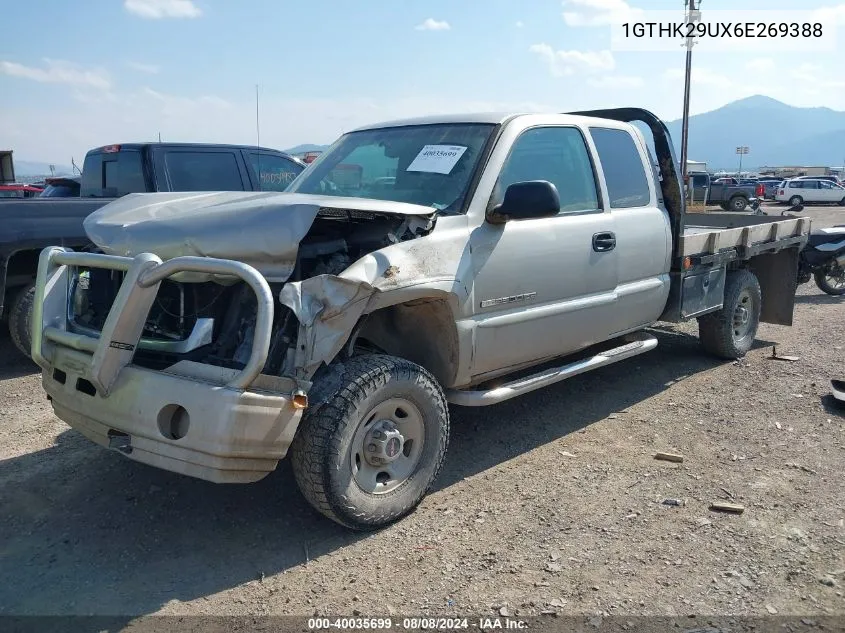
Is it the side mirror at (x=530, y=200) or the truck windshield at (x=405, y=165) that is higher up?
the truck windshield at (x=405, y=165)

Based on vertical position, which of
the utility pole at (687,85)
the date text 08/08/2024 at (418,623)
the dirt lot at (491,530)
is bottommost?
the date text 08/08/2024 at (418,623)

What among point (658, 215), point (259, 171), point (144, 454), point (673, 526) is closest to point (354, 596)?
point (144, 454)

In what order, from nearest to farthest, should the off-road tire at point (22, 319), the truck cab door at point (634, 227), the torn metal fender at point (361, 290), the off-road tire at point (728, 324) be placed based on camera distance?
the torn metal fender at point (361, 290)
the truck cab door at point (634, 227)
the off-road tire at point (22, 319)
the off-road tire at point (728, 324)

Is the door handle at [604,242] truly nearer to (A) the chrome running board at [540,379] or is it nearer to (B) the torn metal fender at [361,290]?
(A) the chrome running board at [540,379]

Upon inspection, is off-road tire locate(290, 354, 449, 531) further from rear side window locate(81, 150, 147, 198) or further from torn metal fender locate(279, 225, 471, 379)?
rear side window locate(81, 150, 147, 198)

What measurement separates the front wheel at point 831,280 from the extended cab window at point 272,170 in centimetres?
764

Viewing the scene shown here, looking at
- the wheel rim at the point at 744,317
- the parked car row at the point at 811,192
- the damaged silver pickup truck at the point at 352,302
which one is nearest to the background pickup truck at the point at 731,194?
the parked car row at the point at 811,192

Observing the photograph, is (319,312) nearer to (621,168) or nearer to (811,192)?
(621,168)

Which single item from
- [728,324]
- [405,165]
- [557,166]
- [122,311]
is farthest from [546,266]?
[728,324]

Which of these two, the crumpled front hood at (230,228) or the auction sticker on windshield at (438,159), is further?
the auction sticker on windshield at (438,159)

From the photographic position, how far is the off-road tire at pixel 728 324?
20.6 feet

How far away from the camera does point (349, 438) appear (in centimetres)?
315

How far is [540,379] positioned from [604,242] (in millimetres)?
1033

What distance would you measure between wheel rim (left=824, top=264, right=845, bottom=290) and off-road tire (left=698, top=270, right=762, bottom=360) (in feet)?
15.0
